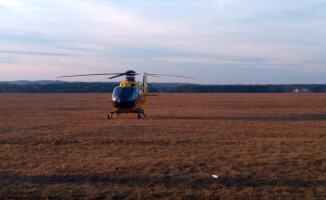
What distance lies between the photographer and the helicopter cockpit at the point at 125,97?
2231cm

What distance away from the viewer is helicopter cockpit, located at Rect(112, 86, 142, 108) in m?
22.3

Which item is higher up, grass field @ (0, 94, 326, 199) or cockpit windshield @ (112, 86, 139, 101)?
cockpit windshield @ (112, 86, 139, 101)

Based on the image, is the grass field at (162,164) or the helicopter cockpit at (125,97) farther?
the helicopter cockpit at (125,97)

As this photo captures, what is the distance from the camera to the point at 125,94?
22.5m

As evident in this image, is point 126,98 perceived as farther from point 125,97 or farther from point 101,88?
point 101,88

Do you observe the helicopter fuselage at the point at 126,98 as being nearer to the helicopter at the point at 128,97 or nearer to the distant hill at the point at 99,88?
the helicopter at the point at 128,97

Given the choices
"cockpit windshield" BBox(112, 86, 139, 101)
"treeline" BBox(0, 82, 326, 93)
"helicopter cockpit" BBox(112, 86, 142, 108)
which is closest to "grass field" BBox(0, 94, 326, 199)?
"helicopter cockpit" BBox(112, 86, 142, 108)

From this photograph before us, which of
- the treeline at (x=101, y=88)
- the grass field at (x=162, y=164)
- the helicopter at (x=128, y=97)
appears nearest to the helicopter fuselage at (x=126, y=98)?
the helicopter at (x=128, y=97)

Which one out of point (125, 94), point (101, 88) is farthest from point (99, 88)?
point (125, 94)

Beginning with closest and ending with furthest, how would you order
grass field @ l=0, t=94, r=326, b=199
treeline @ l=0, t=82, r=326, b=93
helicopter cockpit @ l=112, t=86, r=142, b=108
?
grass field @ l=0, t=94, r=326, b=199 → helicopter cockpit @ l=112, t=86, r=142, b=108 → treeline @ l=0, t=82, r=326, b=93

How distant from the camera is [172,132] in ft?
51.5

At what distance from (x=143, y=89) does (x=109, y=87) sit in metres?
99.5

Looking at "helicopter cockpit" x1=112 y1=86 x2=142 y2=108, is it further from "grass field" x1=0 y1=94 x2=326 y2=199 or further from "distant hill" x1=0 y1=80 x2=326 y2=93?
"distant hill" x1=0 y1=80 x2=326 y2=93

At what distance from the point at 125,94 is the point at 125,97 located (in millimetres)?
301
